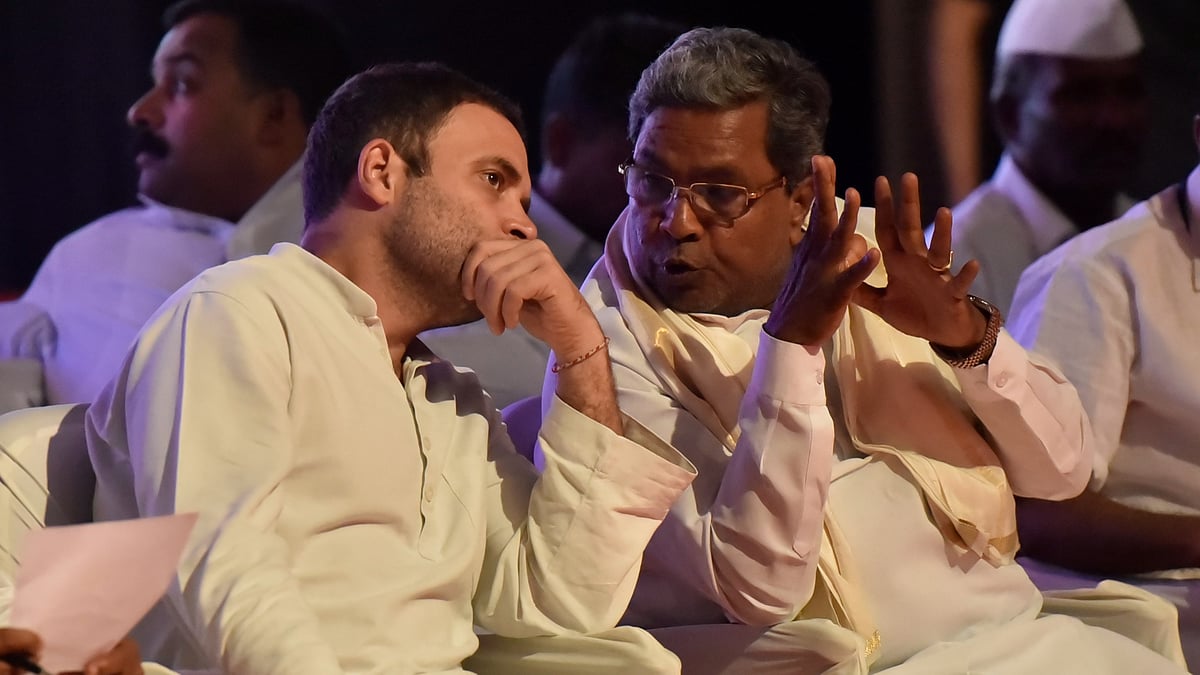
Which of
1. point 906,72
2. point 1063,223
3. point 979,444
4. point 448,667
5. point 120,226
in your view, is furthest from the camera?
point 906,72

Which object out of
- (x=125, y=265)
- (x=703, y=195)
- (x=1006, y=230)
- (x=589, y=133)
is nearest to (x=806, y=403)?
(x=703, y=195)

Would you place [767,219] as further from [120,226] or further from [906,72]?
[906,72]

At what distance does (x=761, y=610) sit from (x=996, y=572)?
0.50 m

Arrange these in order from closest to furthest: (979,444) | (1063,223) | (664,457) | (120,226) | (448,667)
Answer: (448,667)
(664,457)
(979,444)
(120,226)
(1063,223)

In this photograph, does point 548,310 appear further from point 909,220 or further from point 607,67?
point 607,67

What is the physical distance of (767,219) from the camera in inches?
104

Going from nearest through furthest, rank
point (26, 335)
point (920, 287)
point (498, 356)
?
1. point (920, 287)
2. point (498, 356)
3. point (26, 335)

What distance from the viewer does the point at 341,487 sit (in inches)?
80.0

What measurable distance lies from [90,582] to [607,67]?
305 cm

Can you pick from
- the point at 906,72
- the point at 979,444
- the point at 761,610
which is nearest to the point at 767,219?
the point at 979,444

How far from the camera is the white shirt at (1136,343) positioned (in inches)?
122

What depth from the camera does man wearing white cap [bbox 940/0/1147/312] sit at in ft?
15.1

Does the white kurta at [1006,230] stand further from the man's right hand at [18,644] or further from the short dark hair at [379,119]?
the man's right hand at [18,644]

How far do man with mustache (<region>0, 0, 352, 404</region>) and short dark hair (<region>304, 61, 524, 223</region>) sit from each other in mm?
1872
